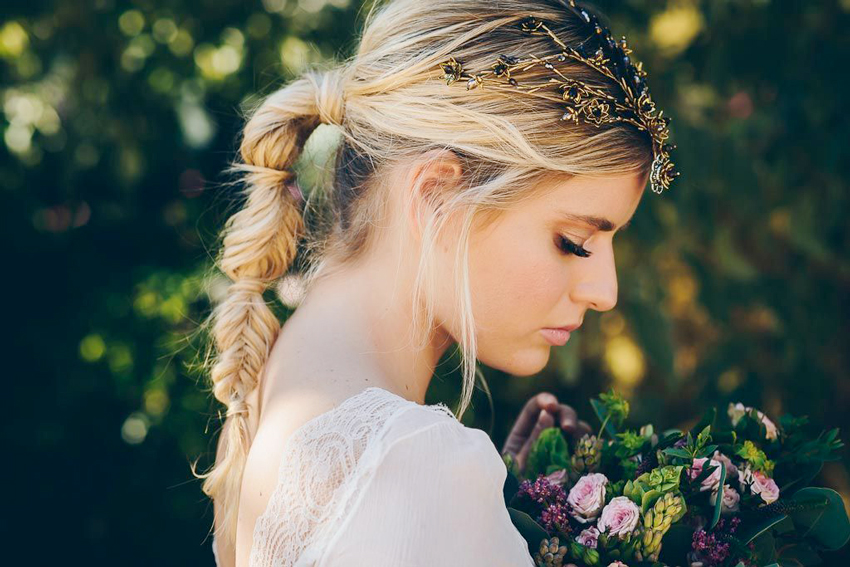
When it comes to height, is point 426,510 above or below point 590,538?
above

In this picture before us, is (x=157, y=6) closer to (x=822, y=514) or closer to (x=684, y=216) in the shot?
(x=684, y=216)

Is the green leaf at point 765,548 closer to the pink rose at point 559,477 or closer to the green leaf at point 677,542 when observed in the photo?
the green leaf at point 677,542

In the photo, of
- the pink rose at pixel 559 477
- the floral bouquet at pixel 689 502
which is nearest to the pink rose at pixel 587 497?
the floral bouquet at pixel 689 502

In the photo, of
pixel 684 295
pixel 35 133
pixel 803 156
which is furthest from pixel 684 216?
pixel 35 133

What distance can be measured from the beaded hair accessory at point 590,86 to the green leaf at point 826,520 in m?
0.71

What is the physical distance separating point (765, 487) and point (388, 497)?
755 millimetres

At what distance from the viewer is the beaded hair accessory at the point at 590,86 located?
1.48 m

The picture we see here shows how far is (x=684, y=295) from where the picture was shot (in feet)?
13.3

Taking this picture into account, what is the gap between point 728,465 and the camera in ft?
4.86

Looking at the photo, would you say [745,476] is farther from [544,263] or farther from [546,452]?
[544,263]

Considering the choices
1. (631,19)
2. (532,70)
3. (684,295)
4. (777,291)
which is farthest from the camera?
(684,295)

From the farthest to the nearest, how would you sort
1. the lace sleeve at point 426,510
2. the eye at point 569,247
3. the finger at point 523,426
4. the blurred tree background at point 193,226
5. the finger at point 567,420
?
1. the blurred tree background at point 193,226
2. the finger at point 523,426
3. the finger at point 567,420
4. the eye at point 569,247
5. the lace sleeve at point 426,510

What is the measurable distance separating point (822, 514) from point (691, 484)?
269 mm

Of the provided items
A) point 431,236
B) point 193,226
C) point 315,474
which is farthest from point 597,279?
point 193,226
